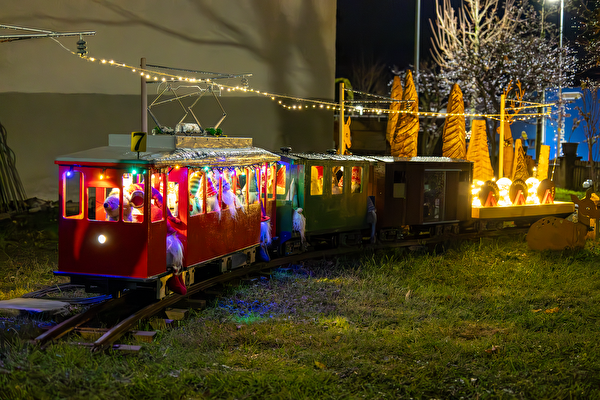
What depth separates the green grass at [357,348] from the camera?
263 inches

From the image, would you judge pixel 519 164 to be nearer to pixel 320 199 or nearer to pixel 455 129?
pixel 455 129

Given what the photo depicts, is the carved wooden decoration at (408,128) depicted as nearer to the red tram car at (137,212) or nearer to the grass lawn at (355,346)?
the grass lawn at (355,346)

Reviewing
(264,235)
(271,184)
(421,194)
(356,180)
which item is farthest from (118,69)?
(421,194)

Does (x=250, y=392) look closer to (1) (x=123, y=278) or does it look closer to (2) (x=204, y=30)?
(1) (x=123, y=278)

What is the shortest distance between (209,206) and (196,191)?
0.47 metres

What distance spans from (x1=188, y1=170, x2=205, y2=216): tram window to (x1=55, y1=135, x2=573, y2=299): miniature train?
0.02 meters

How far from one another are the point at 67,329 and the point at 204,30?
14794 millimetres

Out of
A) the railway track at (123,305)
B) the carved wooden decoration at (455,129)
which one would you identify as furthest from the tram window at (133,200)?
A: the carved wooden decoration at (455,129)

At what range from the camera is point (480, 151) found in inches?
930

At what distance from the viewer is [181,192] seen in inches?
377

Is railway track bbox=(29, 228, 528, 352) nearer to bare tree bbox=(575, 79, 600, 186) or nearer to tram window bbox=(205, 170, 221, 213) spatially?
tram window bbox=(205, 170, 221, 213)

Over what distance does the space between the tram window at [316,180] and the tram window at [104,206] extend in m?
5.56

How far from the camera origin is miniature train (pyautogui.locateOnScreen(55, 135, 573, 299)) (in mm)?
8844

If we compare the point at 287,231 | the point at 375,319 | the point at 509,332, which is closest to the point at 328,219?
the point at 287,231
